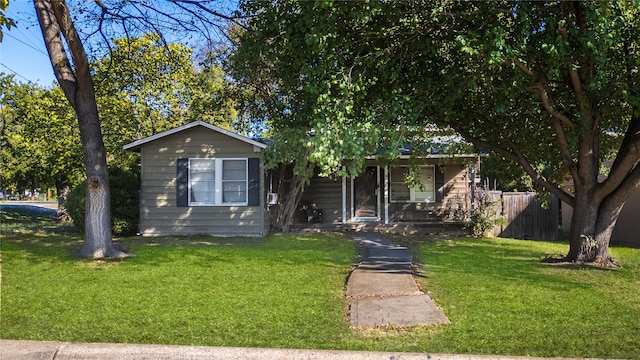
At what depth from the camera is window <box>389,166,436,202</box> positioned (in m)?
18.0

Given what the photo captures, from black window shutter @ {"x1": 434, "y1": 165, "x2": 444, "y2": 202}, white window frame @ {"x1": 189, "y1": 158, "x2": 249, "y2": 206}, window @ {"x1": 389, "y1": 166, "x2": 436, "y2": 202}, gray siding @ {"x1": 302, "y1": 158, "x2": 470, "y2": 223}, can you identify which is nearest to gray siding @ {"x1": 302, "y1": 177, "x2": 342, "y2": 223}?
gray siding @ {"x1": 302, "y1": 158, "x2": 470, "y2": 223}

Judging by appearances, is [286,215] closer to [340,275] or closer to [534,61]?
[340,275]

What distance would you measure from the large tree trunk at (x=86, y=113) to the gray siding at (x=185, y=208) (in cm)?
455

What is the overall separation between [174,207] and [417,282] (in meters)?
9.27

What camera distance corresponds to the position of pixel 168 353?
4.55 metres

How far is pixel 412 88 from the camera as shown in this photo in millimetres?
9250

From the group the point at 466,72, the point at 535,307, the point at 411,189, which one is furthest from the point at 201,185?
the point at 535,307

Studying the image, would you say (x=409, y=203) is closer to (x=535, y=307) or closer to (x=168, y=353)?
(x=535, y=307)

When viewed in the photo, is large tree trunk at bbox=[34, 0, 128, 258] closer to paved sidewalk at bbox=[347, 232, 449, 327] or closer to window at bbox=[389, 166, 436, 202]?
paved sidewalk at bbox=[347, 232, 449, 327]

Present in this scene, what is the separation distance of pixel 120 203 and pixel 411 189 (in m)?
9.33

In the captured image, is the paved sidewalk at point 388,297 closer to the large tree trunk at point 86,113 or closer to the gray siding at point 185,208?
the large tree trunk at point 86,113

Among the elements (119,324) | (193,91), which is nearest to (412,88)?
(119,324)

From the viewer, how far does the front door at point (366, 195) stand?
18062 millimetres

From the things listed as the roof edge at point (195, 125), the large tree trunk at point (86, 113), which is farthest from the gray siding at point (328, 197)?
the large tree trunk at point (86, 113)
